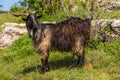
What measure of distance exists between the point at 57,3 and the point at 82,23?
6877 millimetres

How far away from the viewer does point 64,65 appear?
1202cm

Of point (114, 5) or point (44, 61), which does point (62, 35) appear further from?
point (114, 5)

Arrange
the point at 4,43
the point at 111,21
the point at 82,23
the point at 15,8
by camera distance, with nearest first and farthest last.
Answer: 1. the point at 82,23
2. the point at 111,21
3. the point at 4,43
4. the point at 15,8

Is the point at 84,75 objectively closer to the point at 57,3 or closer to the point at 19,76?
the point at 19,76

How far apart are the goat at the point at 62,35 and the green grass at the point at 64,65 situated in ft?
1.66

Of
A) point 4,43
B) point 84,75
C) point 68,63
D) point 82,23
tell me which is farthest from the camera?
point 4,43

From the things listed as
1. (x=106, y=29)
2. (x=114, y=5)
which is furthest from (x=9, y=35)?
(x=106, y=29)

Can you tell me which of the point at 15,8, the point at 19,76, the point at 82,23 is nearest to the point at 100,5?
the point at 82,23

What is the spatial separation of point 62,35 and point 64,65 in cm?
111

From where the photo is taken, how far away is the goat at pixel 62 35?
11.2m

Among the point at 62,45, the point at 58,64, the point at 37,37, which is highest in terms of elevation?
the point at 37,37

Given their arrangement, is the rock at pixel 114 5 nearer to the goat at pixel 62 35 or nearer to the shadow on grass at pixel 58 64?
the shadow on grass at pixel 58 64

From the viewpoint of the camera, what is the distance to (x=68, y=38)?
37.1ft

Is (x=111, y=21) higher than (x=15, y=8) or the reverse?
higher
